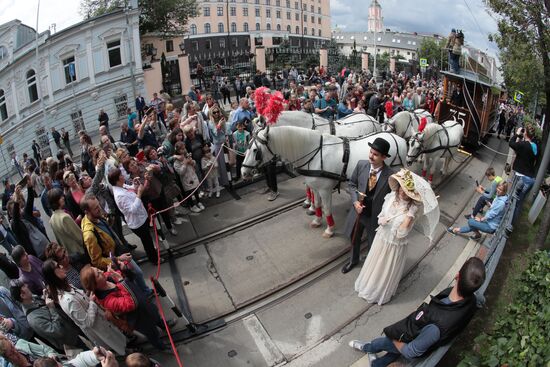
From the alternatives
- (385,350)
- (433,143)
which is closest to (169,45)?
(433,143)

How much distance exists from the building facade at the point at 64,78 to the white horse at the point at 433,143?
12.0 m

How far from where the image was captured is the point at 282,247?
6.41 metres

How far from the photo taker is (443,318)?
3184 millimetres

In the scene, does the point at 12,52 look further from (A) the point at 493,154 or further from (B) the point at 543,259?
(A) the point at 493,154

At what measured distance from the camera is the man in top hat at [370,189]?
4.77 metres

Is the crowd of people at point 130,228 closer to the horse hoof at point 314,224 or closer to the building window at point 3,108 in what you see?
the horse hoof at point 314,224

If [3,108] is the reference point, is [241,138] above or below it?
below

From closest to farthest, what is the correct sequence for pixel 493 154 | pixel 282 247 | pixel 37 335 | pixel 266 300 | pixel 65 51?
pixel 37 335 < pixel 266 300 < pixel 282 247 < pixel 493 154 < pixel 65 51

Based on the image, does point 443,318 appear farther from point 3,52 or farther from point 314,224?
point 3,52

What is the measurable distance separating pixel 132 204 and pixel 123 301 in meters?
1.99

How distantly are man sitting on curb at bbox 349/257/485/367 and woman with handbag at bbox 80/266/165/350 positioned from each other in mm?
2931

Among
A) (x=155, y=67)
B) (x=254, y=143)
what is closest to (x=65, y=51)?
(x=155, y=67)

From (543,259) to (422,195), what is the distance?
1578mm

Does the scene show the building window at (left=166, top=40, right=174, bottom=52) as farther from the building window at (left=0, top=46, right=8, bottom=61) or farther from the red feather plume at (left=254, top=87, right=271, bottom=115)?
the red feather plume at (left=254, top=87, right=271, bottom=115)
